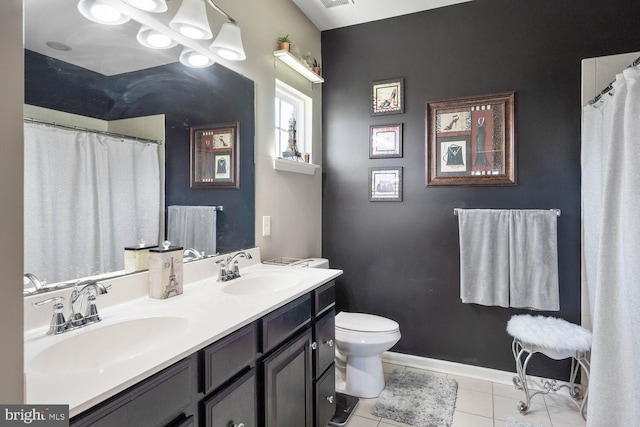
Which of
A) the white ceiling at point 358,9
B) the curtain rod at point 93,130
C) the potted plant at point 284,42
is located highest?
the white ceiling at point 358,9

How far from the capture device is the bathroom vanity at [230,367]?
30.2 inches

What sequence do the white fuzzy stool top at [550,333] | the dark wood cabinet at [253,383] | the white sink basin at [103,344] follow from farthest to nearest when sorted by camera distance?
the white fuzzy stool top at [550,333], the white sink basin at [103,344], the dark wood cabinet at [253,383]

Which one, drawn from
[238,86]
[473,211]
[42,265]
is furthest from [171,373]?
[473,211]

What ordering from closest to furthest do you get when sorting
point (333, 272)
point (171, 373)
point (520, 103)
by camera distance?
point (171, 373) → point (333, 272) → point (520, 103)

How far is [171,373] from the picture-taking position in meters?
0.88

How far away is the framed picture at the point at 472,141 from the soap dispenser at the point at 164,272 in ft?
6.07

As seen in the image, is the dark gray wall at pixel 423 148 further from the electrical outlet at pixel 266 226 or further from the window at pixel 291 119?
the electrical outlet at pixel 266 226

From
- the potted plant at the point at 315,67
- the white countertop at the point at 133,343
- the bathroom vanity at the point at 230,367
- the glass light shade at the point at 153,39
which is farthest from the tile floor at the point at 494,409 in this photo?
the potted plant at the point at 315,67

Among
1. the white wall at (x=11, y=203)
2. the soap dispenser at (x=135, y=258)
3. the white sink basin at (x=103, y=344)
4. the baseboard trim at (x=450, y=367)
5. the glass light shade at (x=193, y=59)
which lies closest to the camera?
the white wall at (x=11, y=203)

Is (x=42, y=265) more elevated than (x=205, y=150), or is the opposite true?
(x=205, y=150)

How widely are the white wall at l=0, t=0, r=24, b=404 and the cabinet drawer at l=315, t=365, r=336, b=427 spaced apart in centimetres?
139

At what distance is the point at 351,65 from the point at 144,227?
2106 millimetres

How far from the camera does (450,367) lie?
8.33 feet

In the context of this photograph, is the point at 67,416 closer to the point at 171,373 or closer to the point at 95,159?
the point at 171,373
